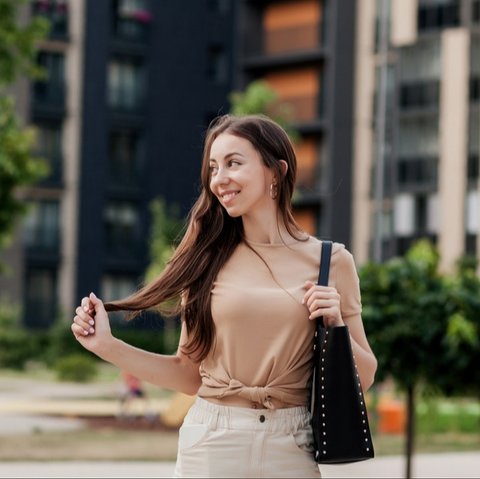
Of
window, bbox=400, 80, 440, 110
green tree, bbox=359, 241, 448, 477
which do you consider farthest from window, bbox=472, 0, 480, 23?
green tree, bbox=359, 241, 448, 477

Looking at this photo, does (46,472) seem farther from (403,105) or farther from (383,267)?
(403,105)

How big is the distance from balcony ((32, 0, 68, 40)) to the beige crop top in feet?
211

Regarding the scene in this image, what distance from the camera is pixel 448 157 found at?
60.3 metres

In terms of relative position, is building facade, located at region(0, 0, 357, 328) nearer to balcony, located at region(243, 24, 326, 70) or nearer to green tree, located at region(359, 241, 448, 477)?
balcony, located at region(243, 24, 326, 70)

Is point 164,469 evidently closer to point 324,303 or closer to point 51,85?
point 324,303

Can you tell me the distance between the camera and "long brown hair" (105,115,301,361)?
4.73 meters

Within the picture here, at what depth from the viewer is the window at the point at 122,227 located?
2726 inches

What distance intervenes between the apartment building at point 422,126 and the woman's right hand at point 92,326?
5446 cm

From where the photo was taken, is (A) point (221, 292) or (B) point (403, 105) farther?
(B) point (403, 105)

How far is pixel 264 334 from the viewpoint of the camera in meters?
4.58

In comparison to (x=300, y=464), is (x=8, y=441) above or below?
below

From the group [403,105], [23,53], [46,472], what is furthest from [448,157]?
[46,472]

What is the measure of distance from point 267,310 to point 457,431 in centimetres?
2464

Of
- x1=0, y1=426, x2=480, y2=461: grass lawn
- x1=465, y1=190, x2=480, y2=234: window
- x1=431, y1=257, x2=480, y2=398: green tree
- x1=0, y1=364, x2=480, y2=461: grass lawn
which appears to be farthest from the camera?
x1=465, y1=190, x2=480, y2=234: window
